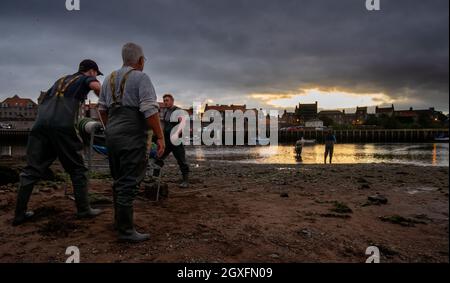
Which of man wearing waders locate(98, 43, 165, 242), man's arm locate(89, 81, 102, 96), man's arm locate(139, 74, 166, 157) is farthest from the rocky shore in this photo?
man's arm locate(89, 81, 102, 96)

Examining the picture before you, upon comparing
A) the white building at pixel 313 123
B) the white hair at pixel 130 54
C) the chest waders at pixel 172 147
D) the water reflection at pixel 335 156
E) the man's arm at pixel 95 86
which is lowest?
the water reflection at pixel 335 156

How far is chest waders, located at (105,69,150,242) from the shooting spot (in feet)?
12.0

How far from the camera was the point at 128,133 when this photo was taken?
3.71 meters

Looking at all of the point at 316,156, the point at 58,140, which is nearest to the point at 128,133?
A: the point at 58,140

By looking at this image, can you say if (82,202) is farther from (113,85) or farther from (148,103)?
(148,103)

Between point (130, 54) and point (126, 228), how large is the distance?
2309 mm

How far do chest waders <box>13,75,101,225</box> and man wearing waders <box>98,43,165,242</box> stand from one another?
988 millimetres

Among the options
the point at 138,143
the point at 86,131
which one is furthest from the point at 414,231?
the point at 86,131

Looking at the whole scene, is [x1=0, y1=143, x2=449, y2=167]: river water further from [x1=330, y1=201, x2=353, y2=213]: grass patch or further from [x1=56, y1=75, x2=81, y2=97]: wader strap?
[x1=56, y1=75, x2=81, y2=97]: wader strap

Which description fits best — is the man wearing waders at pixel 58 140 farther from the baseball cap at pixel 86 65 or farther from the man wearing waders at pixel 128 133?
the man wearing waders at pixel 128 133

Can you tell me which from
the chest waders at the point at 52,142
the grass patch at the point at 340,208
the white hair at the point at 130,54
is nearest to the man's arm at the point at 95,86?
the chest waders at the point at 52,142

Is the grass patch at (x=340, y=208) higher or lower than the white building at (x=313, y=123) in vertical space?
lower

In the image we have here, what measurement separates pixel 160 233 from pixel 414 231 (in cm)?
379

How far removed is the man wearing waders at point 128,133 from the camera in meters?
3.65
